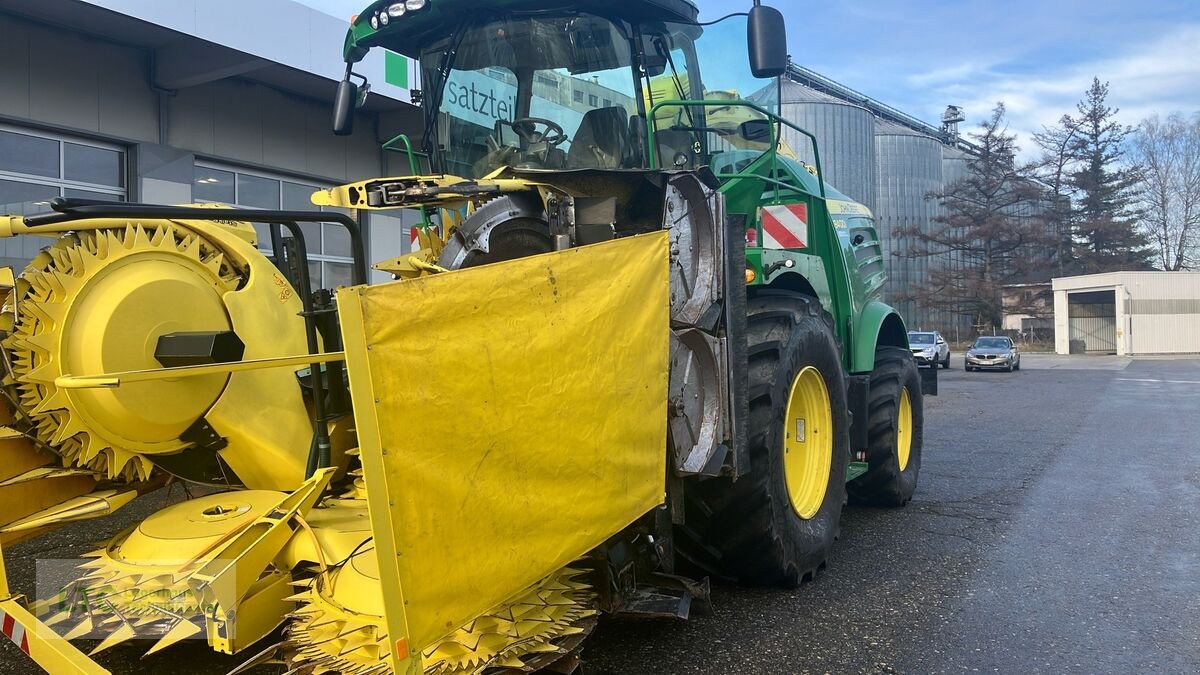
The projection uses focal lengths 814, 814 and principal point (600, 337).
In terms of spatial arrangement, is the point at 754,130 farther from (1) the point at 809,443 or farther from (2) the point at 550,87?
(1) the point at 809,443

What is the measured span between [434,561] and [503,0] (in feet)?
9.32

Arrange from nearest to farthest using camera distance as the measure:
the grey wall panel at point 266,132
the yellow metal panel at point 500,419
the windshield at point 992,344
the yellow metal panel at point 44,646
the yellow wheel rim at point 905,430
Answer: the yellow metal panel at point 500,419 < the yellow metal panel at point 44,646 < the yellow wheel rim at point 905,430 < the grey wall panel at point 266,132 < the windshield at point 992,344

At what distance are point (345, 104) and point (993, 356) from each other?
27750 millimetres

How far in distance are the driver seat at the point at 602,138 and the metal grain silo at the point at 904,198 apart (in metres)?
46.8

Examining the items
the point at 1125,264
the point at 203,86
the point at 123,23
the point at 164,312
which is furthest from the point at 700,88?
the point at 1125,264

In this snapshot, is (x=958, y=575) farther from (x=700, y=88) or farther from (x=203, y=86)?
(x=203, y=86)

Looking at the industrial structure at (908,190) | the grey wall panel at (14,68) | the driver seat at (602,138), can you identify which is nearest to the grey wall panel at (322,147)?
the grey wall panel at (14,68)

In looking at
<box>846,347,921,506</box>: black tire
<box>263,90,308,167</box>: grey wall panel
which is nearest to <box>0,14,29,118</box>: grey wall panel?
<box>263,90,308,167</box>: grey wall panel

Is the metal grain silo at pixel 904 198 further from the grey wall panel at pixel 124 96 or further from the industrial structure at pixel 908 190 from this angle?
the grey wall panel at pixel 124 96

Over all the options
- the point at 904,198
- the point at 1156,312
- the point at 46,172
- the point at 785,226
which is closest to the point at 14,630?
the point at 785,226

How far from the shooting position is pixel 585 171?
3221 millimetres

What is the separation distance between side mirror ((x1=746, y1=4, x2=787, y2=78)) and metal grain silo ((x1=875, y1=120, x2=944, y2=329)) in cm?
4665

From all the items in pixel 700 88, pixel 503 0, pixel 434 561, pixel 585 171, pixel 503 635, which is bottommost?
pixel 503 635

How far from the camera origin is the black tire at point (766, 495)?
3648mm
